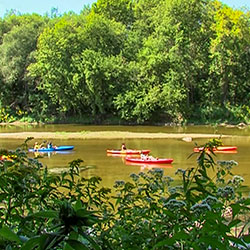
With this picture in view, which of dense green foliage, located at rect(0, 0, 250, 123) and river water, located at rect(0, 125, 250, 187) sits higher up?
dense green foliage, located at rect(0, 0, 250, 123)

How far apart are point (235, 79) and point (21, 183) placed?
44362mm

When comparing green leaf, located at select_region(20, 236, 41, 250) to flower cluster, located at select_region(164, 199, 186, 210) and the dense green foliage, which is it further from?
the dense green foliage

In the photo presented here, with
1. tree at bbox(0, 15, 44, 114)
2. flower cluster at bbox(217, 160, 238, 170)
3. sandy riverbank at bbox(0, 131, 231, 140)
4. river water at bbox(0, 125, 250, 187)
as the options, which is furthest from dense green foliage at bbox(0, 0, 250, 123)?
flower cluster at bbox(217, 160, 238, 170)

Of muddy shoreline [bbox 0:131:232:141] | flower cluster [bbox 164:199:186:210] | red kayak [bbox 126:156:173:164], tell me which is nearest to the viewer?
flower cluster [bbox 164:199:186:210]

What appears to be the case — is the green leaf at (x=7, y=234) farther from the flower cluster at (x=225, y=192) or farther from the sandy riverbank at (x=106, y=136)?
the sandy riverbank at (x=106, y=136)

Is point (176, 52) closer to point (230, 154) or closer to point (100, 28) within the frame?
point (100, 28)

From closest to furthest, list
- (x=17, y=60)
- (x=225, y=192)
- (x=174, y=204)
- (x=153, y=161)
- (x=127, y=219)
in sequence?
(x=174, y=204) → (x=225, y=192) → (x=127, y=219) → (x=153, y=161) → (x=17, y=60)

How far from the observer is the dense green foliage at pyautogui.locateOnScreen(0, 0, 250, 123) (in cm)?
4309

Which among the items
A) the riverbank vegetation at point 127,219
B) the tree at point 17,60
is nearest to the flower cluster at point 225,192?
the riverbank vegetation at point 127,219

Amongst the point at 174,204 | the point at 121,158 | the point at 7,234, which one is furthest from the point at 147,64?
the point at 7,234

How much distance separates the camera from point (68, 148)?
25266 millimetres

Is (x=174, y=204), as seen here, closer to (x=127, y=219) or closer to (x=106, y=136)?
(x=127, y=219)

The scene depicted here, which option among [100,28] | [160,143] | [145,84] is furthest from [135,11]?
[160,143]

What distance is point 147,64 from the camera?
43812 millimetres
